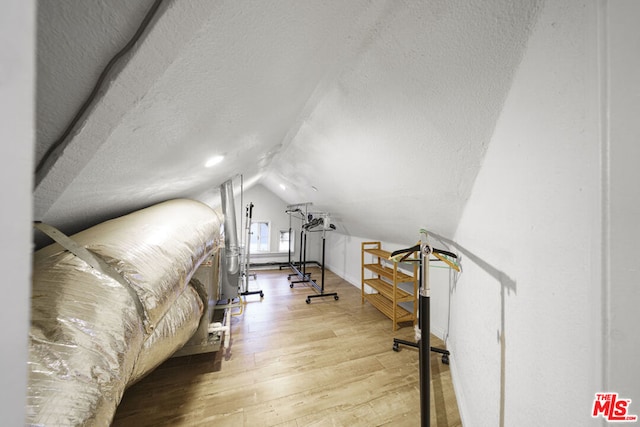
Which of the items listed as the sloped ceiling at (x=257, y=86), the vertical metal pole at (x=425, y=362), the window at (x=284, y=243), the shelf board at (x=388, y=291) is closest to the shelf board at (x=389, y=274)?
the shelf board at (x=388, y=291)

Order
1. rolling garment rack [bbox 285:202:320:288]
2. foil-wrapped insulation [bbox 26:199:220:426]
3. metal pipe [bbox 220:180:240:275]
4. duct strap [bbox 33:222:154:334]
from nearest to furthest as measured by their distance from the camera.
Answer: foil-wrapped insulation [bbox 26:199:220:426]
duct strap [bbox 33:222:154:334]
metal pipe [bbox 220:180:240:275]
rolling garment rack [bbox 285:202:320:288]

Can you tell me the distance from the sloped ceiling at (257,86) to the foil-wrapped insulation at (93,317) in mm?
259

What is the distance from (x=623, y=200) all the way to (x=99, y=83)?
1268mm

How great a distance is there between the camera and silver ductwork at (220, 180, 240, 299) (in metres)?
2.79

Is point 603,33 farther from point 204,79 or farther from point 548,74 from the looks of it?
point 204,79

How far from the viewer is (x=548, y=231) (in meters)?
0.69

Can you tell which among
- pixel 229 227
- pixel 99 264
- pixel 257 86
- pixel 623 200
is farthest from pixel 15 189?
pixel 229 227

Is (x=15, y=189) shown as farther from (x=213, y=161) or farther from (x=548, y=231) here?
(x=213, y=161)

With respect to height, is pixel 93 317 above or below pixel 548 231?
below

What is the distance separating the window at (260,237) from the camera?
18.3 feet

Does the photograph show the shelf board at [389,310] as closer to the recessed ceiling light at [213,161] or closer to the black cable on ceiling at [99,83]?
the recessed ceiling light at [213,161]

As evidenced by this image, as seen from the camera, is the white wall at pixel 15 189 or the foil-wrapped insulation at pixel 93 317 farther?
the foil-wrapped insulation at pixel 93 317

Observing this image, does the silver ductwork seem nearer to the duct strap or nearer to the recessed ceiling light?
the recessed ceiling light

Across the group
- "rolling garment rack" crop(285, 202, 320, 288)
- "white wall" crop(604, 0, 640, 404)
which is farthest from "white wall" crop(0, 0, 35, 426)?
"rolling garment rack" crop(285, 202, 320, 288)
